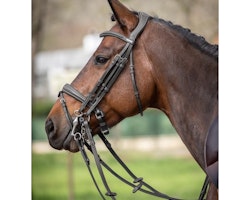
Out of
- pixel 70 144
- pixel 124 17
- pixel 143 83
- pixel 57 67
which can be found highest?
pixel 57 67

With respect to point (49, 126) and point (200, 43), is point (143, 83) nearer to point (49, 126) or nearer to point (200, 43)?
point (200, 43)

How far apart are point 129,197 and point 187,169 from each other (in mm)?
247

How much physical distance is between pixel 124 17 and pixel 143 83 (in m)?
0.17

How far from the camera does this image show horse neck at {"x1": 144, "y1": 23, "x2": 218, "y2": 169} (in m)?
1.20

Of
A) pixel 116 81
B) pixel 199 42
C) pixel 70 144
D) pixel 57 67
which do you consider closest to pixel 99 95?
pixel 116 81

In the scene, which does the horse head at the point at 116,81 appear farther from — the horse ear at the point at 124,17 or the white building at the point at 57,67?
the white building at the point at 57,67

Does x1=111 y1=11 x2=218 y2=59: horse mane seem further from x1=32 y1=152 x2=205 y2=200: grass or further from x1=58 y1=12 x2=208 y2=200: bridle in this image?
x1=32 y1=152 x2=205 y2=200: grass

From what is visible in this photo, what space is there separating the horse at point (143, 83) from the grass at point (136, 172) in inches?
20.4

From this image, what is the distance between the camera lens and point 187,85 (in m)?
1.23

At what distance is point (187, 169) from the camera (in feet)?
6.50

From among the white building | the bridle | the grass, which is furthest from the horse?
the grass
